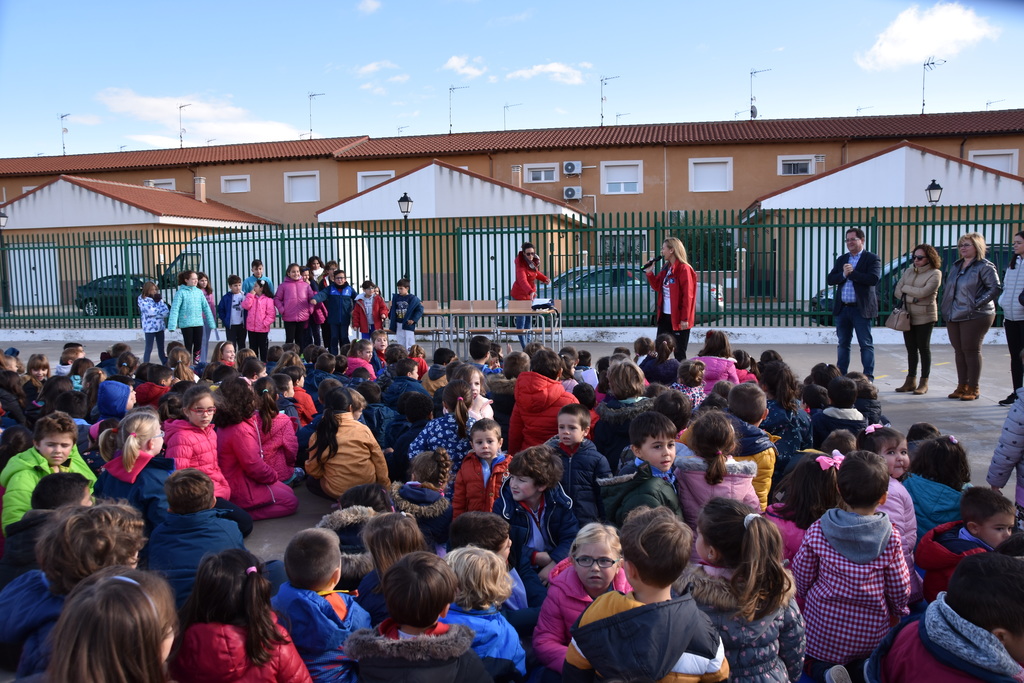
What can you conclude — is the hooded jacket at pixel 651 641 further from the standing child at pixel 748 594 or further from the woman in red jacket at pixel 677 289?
the woman in red jacket at pixel 677 289

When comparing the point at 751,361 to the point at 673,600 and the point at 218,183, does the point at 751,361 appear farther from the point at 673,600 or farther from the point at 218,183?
the point at 218,183

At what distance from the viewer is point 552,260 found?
14.5 metres

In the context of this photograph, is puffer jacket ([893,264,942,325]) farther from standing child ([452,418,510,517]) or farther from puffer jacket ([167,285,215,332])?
puffer jacket ([167,285,215,332])

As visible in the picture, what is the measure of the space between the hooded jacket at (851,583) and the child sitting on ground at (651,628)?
0.83 m

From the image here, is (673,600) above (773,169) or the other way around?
the other way around

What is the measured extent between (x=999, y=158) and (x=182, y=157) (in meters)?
32.1

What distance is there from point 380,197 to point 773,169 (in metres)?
14.6

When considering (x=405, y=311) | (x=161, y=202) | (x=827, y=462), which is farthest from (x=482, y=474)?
(x=161, y=202)

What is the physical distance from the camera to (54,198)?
23094 millimetres

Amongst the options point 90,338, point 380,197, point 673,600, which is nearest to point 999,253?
point 673,600

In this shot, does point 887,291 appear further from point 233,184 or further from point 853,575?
point 233,184

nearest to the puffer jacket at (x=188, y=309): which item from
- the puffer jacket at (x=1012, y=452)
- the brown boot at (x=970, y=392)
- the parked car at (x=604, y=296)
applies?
the parked car at (x=604, y=296)

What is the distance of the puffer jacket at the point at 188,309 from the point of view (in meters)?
10.6

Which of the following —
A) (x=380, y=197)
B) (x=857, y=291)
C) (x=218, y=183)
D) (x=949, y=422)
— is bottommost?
(x=949, y=422)
